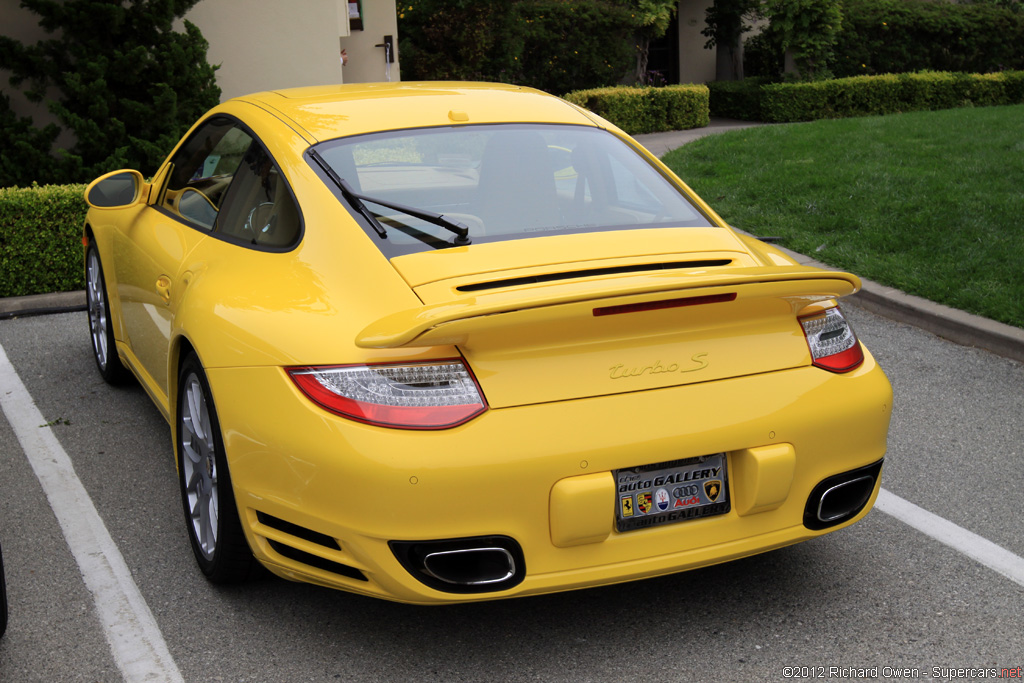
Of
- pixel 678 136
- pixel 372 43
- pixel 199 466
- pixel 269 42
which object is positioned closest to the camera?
pixel 199 466

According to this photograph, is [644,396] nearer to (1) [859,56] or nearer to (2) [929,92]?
(2) [929,92]

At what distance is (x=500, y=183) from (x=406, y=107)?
0.53 metres

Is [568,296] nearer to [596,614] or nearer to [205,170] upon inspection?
[596,614]

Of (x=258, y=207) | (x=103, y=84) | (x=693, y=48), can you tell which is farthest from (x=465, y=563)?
(x=693, y=48)

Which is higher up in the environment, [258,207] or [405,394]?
[258,207]

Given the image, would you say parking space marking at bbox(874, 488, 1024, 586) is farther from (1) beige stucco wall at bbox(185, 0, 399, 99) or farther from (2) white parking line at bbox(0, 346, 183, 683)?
(1) beige stucco wall at bbox(185, 0, 399, 99)

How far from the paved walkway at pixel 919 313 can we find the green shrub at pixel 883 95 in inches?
440

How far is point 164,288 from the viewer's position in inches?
152

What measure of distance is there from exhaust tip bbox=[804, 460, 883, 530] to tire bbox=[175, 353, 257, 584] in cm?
170

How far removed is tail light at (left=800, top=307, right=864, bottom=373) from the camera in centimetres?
299

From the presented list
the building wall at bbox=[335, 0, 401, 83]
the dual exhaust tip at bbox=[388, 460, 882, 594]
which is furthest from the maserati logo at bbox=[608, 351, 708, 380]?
the building wall at bbox=[335, 0, 401, 83]

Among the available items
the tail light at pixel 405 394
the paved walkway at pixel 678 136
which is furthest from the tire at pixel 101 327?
the paved walkway at pixel 678 136

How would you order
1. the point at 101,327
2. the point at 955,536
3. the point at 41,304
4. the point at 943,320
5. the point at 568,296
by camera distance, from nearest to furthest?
1. the point at 568,296
2. the point at 955,536
3. the point at 101,327
4. the point at 943,320
5. the point at 41,304

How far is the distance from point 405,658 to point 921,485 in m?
2.34
